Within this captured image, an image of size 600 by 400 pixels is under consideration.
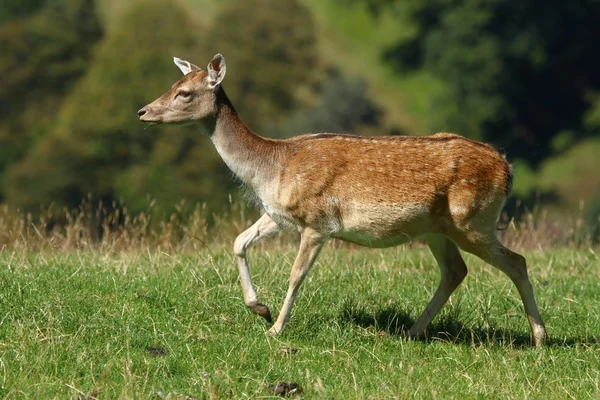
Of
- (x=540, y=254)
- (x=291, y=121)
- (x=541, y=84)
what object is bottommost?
(x=291, y=121)

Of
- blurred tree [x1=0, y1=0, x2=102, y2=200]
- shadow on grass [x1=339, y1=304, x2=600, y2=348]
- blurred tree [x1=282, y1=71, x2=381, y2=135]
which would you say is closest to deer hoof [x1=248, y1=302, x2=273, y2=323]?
shadow on grass [x1=339, y1=304, x2=600, y2=348]

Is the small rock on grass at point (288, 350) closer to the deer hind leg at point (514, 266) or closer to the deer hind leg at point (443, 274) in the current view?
the deer hind leg at point (443, 274)

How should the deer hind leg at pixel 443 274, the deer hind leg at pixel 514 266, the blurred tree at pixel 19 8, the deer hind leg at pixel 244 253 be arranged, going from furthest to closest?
the blurred tree at pixel 19 8 → the deer hind leg at pixel 443 274 → the deer hind leg at pixel 514 266 → the deer hind leg at pixel 244 253

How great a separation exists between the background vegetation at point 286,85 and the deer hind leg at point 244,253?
2576cm

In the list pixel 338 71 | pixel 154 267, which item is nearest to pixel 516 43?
pixel 338 71

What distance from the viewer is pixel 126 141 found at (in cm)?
5378

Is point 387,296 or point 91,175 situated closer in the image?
point 387,296

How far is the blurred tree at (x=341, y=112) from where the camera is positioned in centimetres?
4841

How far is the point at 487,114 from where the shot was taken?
42.4 metres

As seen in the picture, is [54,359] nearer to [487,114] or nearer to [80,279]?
[80,279]

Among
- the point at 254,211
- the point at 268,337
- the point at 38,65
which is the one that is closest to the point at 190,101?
the point at 268,337

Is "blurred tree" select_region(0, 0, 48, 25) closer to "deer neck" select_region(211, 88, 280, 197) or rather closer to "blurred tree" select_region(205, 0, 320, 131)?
"blurred tree" select_region(205, 0, 320, 131)

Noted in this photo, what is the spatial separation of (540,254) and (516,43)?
1198 inches

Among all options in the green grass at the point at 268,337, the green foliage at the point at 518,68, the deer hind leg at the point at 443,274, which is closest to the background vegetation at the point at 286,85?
the green foliage at the point at 518,68
